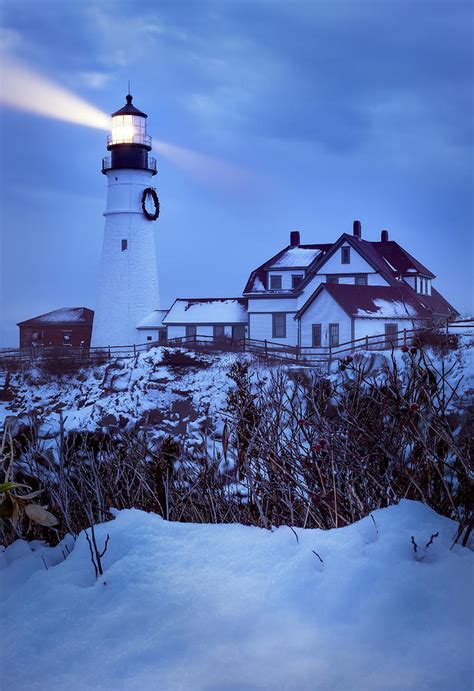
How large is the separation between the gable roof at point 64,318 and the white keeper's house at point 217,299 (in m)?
7.20

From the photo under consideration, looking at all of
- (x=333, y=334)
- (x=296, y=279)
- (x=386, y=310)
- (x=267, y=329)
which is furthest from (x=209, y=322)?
(x=386, y=310)

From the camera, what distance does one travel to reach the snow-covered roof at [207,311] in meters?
34.1

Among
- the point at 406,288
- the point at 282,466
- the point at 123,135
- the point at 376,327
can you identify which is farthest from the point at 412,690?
the point at 123,135

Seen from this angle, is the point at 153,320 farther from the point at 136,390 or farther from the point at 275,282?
the point at 136,390

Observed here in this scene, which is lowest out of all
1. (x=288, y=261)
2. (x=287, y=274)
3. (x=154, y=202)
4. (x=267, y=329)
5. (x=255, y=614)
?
(x=255, y=614)

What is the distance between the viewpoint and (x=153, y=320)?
3406cm

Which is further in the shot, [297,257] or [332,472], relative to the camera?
[297,257]

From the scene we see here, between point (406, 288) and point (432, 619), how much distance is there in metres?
29.3

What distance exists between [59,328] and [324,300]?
16452mm

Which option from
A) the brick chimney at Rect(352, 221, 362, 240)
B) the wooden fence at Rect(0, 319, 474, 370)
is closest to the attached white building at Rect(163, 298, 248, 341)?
the wooden fence at Rect(0, 319, 474, 370)

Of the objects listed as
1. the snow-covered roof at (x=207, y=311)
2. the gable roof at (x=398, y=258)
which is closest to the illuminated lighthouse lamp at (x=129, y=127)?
the snow-covered roof at (x=207, y=311)

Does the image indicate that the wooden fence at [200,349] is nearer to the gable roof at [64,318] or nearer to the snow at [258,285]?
the snow at [258,285]

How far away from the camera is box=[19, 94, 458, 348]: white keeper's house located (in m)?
31.1

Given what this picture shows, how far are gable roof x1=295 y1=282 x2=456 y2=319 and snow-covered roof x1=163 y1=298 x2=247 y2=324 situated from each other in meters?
4.39
